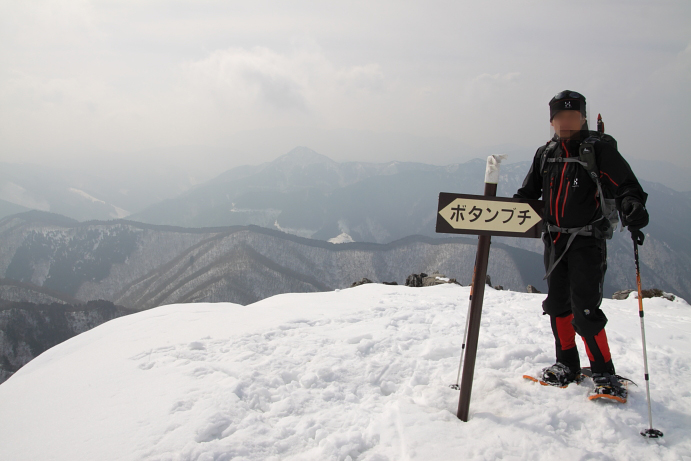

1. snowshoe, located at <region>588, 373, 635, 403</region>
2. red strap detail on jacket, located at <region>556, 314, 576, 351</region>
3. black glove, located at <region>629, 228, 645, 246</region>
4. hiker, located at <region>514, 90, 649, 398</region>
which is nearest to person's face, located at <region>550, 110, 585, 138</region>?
hiker, located at <region>514, 90, 649, 398</region>

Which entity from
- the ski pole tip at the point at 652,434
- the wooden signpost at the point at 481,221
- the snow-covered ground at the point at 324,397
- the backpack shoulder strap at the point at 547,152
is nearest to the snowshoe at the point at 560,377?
the snow-covered ground at the point at 324,397

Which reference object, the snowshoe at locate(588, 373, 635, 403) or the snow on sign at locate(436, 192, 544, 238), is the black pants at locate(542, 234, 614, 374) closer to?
the snowshoe at locate(588, 373, 635, 403)

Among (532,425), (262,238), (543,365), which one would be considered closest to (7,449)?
(532,425)

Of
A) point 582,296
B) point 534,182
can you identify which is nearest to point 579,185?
point 534,182

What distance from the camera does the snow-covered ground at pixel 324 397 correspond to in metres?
3.65

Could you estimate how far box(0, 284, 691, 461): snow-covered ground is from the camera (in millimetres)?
3648

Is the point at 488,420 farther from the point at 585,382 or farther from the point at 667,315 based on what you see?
the point at 667,315

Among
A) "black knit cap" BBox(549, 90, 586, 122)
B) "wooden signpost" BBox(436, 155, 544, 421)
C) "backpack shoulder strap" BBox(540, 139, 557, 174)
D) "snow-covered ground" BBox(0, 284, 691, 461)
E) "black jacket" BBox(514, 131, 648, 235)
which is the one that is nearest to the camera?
"snow-covered ground" BBox(0, 284, 691, 461)

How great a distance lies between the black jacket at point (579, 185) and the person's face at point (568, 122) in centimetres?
11

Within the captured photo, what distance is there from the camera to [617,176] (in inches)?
166

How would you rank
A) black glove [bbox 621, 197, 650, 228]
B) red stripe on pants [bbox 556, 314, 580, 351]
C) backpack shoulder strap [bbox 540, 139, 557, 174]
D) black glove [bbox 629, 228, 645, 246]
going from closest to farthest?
black glove [bbox 621, 197, 650, 228]
black glove [bbox 629, 228, 645, 246]
backpack shoulder strap [bbox 540, 139, 557, 174]
red stripe on pants [bbox 556, 314, 580, 351]

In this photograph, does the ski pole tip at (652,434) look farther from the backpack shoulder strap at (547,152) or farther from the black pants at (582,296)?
the backpack shoulder strap at (547,152)

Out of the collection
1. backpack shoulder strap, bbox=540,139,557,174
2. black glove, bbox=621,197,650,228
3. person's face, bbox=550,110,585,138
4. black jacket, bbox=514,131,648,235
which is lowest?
black glove, bbox=621,197,650,228

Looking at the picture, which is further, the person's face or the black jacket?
the person's face
